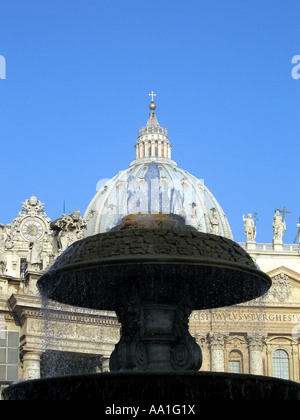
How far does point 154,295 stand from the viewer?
41.1 feet

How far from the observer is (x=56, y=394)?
11273 millimetres

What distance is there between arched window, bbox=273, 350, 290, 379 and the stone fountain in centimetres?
4917

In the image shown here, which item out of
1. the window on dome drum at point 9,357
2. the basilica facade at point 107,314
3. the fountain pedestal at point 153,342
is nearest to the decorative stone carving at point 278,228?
the basilica facade at point 107,314

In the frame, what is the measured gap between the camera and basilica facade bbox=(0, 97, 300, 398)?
16.0 metres

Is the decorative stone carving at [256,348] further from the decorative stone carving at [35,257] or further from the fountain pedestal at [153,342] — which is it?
the fountain pedestal at [153,342]

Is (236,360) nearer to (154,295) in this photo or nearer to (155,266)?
(154,295)

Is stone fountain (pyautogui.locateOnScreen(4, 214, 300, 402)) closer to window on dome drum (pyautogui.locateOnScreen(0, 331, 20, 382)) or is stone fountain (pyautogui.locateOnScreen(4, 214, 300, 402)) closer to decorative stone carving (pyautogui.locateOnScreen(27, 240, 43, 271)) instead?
window on dome drum (pyautogui.locateOnScreen(0, 331, 20, 382))

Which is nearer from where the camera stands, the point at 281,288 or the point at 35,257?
the point at 35,257

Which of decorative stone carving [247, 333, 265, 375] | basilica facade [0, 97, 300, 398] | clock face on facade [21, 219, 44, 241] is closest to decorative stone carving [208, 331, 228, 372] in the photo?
basilica facade [0, 97, 300, 398]

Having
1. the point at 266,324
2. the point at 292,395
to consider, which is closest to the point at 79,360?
the point at 292,395

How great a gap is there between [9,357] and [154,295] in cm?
1922

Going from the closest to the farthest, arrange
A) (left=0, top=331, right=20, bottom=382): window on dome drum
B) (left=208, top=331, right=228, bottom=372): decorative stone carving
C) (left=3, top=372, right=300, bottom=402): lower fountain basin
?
(left=3, top=372, right=300, bottom=402): lower fountain basin → (left=0, top=331, right=20, bottom=382): window on dome drum → (left=208, top=331, right=228, bottom=372): decorative stone carving

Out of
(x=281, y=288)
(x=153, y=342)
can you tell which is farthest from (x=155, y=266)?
(x=281, y=288)

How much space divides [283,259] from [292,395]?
55.5 metres
